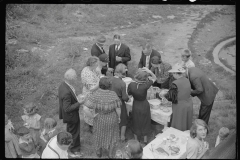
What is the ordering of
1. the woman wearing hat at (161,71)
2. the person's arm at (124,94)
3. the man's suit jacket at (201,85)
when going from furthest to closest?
the woman wearing hat at (161,71) < the man's suit jacket at (201,85) < the person's arm at (124,94)

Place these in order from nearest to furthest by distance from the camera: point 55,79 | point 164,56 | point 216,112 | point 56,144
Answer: point 56,144, point 216,112, point 55,79, point 164,56

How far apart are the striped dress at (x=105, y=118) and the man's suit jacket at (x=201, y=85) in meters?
1.94

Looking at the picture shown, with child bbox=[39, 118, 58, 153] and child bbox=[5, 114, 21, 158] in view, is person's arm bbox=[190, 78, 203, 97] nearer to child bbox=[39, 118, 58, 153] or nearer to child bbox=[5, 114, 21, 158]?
child bbox=[39, 118, 58, 153]

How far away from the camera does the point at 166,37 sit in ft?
43.6

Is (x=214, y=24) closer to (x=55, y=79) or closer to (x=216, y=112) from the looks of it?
(x=216, y=112)

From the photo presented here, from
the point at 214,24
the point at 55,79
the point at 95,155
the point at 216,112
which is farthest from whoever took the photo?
the point at 214,24

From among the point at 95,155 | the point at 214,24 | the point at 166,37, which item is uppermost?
the point at 214,24

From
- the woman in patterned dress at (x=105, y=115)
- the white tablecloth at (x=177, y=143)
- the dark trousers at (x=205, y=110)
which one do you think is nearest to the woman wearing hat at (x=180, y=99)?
the white tablecloth at (x=177, y=143)

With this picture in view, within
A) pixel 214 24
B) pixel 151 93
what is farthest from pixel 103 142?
pixel 214 24

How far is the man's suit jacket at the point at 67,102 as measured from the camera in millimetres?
5348

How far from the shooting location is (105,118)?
17.6 ft

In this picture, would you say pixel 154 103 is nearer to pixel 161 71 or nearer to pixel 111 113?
pixel 161 71

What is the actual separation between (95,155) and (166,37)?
28.4 feet

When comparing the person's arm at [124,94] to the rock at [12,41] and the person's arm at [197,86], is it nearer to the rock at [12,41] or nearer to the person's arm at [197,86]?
the person's arm at [197,86]
